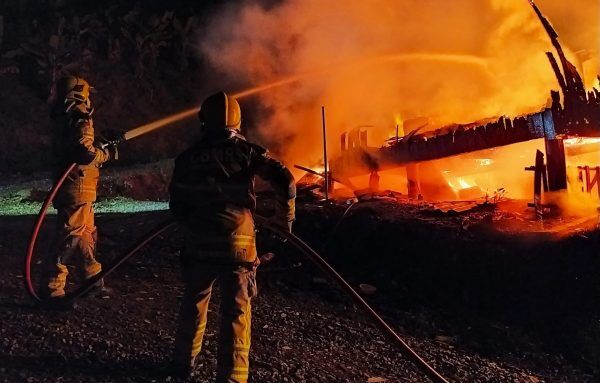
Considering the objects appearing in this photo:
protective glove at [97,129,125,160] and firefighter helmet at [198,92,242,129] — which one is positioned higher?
protective glove at [97,129,125,160]

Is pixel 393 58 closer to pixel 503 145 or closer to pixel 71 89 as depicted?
pixel 503 145

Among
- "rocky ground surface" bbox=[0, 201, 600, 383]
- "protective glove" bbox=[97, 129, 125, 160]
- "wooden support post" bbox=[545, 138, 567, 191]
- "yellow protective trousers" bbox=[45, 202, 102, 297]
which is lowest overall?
"rocky ground surface" bbox=[0, 201, 600, 383]

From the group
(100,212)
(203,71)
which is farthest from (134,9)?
(100,212)

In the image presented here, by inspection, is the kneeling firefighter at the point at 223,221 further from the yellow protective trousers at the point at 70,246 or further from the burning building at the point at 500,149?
the burning building at the point at 500,149

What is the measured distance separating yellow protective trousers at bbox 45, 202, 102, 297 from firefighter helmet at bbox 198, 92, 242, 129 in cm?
225

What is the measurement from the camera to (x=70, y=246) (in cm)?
484

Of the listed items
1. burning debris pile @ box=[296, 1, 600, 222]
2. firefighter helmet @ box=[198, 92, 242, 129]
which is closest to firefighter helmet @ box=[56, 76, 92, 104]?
Answer: firefighter helmet @ box=[198, 92, 242, 129]

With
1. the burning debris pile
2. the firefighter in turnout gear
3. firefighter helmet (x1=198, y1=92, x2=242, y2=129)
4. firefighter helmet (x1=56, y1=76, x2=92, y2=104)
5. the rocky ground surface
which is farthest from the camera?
the burning debris pile

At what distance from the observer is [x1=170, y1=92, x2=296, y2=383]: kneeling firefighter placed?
3.34 meters

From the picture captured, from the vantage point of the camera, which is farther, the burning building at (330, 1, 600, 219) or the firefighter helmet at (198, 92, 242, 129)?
the burning building at (330, 1, 600, 219)

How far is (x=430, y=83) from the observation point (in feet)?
40.4

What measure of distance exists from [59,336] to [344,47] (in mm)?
10932

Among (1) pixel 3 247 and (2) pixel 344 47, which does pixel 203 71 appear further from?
(1) pixel 3 247

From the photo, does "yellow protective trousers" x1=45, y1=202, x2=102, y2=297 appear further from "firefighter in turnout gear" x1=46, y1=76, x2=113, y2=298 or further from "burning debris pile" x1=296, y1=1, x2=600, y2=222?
"burning debris pile" x1=296, y1=1, x2=600, y2=222
